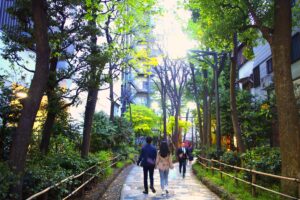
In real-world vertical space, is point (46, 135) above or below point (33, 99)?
below

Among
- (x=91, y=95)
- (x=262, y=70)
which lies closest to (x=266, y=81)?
(x=262, y=70)

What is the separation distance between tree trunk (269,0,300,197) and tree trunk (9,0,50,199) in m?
5.43

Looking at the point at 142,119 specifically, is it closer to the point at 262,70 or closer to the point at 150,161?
the point at 262,70

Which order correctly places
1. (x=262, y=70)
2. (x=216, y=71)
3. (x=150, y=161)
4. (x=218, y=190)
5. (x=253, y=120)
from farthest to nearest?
(x=262, y=70) < (x=253, y=120) < (x=216, y=71) < (x=218, y=190) < (x=150, y=161)

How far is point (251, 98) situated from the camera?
24.5 m

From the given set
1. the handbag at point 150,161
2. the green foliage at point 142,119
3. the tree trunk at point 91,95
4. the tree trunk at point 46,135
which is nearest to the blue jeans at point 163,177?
the handbag at point 150,161

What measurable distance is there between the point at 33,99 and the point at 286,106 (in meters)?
5.70

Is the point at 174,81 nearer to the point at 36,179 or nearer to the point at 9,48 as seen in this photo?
the point at 9,48

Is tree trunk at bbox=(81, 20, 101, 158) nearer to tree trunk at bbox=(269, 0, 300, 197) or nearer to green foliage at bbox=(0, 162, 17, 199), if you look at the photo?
tree trunk at bbox=(269, 0, 300, 197)

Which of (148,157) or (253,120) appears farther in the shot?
(253,120)

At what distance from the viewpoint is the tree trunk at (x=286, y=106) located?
8.23m

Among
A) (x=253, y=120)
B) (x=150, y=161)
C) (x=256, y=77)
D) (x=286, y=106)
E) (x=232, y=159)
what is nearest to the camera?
(x=286, y=106)

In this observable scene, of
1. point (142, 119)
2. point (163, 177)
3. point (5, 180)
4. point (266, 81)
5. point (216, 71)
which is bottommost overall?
point (163, 177)

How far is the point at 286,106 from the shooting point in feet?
27.5
